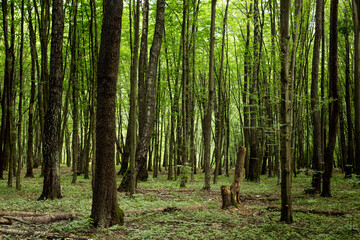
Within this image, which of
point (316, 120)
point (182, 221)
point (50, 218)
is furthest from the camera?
point (316, 120)

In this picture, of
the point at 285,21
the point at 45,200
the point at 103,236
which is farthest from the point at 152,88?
the point at 103,236

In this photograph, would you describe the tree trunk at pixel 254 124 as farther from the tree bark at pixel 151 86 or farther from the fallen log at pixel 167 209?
the fallen log at pixel 167 209

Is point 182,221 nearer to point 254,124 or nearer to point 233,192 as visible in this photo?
point 233,192

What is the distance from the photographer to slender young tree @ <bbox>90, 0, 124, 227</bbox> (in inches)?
214

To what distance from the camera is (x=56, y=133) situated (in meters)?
8.55

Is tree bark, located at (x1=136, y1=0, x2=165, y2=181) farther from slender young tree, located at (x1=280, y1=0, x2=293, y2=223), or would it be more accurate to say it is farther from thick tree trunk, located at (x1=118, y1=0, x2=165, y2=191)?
slender young tree, located at (x1=280, y1=0, x2=293, y2=223)

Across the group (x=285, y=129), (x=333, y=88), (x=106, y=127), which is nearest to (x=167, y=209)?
(x=106, y=127)

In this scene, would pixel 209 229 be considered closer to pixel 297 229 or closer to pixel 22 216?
pixel 297 229

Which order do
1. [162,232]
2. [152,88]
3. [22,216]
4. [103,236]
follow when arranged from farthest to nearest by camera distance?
[152,88] < [22,216] < [162,232] < [103,236]

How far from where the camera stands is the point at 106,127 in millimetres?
5496

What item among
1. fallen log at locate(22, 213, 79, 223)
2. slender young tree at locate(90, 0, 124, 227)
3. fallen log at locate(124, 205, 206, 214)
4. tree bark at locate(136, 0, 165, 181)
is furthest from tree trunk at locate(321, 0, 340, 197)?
fallen log at locate(22, 213, 79, 223)

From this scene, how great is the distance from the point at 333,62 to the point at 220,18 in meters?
9.70

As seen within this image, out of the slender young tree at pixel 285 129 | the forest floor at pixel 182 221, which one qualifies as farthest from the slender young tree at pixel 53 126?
the slender young tree at pixel 285 129

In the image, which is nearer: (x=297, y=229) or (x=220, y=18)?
(x=297, y=229)
